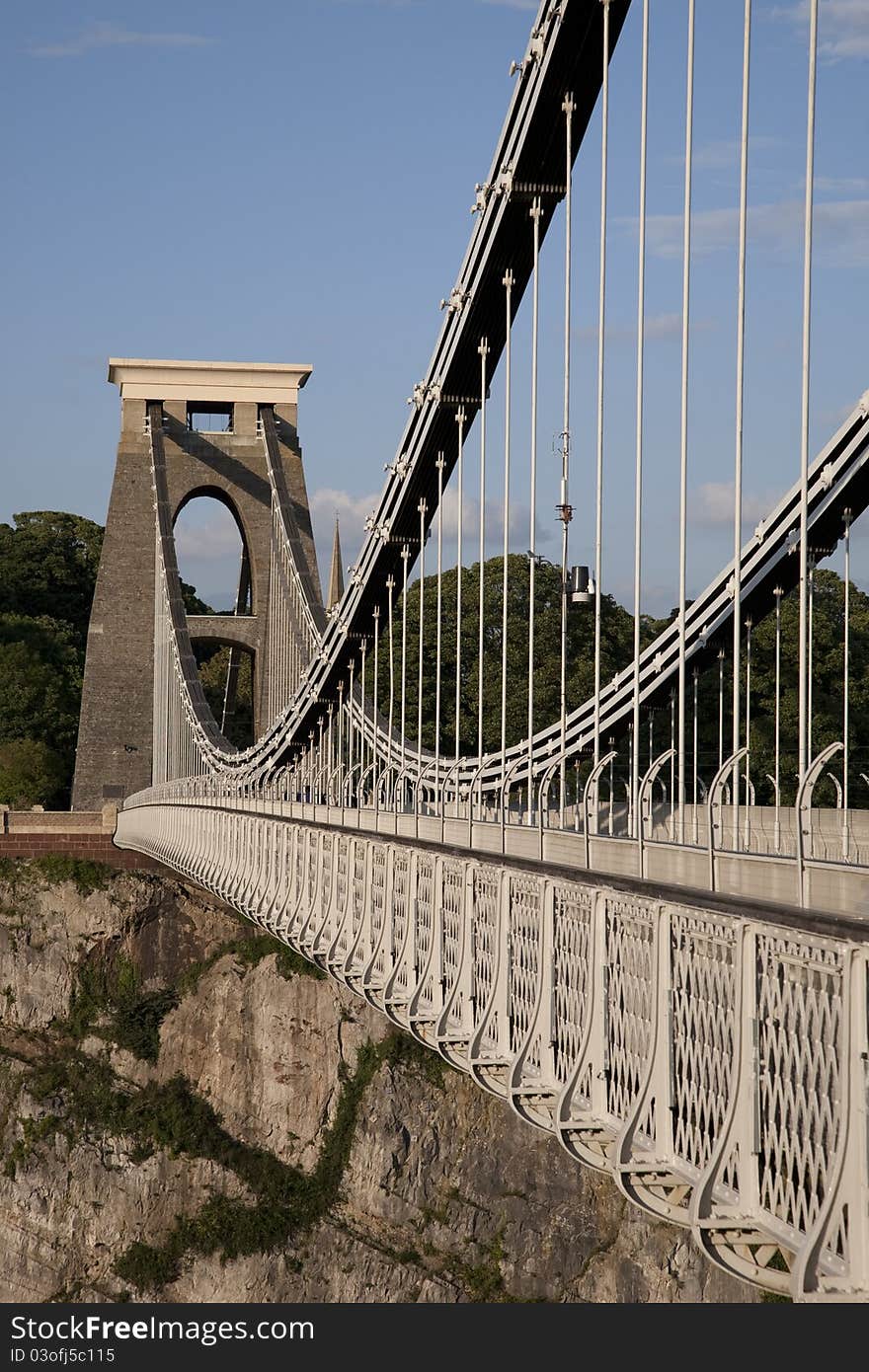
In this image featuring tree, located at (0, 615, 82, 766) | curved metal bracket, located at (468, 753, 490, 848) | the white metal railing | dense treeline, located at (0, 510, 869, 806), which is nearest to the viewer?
the white metal railing

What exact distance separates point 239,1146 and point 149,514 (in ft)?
61.0

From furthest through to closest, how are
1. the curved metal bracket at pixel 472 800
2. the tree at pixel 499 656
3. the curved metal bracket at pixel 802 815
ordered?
the tree at pixel 499 656 → the curved metal bracket at pixel 472 800 → the curved metal bracket at pixel 802 815

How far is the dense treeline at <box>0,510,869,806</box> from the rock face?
244 inches

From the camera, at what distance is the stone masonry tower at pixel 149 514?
47062 millimetres

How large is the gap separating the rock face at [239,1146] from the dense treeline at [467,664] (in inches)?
244

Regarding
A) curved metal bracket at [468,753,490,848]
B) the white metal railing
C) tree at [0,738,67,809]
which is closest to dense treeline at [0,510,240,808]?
tree at [0,738,67,809]

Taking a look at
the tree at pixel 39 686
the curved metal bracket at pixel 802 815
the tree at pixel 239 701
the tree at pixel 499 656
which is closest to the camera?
the curved metal bracket at pixel 802 815

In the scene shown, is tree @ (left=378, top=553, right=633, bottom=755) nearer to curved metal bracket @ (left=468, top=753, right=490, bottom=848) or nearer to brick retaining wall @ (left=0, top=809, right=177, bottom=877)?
brick retaining wall @ (left=0, top=809, right=177, bottom=877)

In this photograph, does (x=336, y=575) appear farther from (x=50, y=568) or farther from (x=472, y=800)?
(x=472, y=800)

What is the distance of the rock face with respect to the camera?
29.9 metres

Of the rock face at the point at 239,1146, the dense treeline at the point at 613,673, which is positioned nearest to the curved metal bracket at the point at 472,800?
the dense treeline at the point at 613,673

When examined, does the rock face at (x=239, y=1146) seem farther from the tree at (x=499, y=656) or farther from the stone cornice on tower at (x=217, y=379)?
the stone cornice on tower at (x=217, y=379)

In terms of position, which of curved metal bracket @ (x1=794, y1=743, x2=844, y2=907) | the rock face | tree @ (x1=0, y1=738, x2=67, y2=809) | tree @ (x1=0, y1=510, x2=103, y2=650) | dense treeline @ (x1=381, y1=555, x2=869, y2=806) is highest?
tree @ (x1=0, y1=510, x2=103, y2=650)

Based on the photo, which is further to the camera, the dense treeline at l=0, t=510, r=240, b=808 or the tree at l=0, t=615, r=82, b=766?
the tree at l=0, t=615, r=82, b=766
